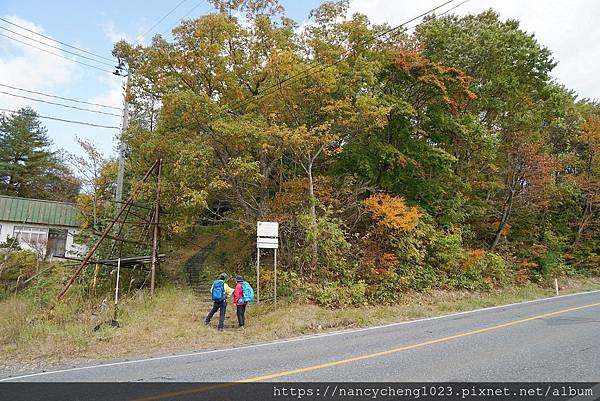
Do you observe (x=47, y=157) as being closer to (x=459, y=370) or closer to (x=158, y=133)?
(x=158, y=133)

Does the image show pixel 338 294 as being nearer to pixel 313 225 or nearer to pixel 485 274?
pixel 313 225

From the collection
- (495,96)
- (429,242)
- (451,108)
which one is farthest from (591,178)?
(429,242)

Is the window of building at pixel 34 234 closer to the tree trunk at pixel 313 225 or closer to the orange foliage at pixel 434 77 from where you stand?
the tree trunk at pixel 313 225

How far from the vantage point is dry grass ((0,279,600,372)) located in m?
8.62

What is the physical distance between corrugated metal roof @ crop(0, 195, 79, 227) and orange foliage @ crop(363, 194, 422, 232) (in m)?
21.0

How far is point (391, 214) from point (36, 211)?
84.7ft

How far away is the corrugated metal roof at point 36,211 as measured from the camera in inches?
1072

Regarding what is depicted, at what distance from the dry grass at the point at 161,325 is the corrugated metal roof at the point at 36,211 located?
1373 cm

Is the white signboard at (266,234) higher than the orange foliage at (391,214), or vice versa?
the orange foliage at (391,214)

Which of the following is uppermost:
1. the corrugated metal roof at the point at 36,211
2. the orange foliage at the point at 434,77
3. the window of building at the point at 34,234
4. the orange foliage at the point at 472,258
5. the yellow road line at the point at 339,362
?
the orange foliage at the point at 434,77

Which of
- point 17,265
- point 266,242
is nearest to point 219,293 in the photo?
point 266,242

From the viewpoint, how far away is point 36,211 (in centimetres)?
2809

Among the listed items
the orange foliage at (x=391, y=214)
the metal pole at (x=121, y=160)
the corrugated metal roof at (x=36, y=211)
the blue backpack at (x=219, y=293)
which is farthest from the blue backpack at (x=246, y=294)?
the corrugated metal roof at (x=36, y=211)

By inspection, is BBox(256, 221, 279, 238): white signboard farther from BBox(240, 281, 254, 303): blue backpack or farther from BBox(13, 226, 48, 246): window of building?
BBox(13, 226, 48, 246): window of building
